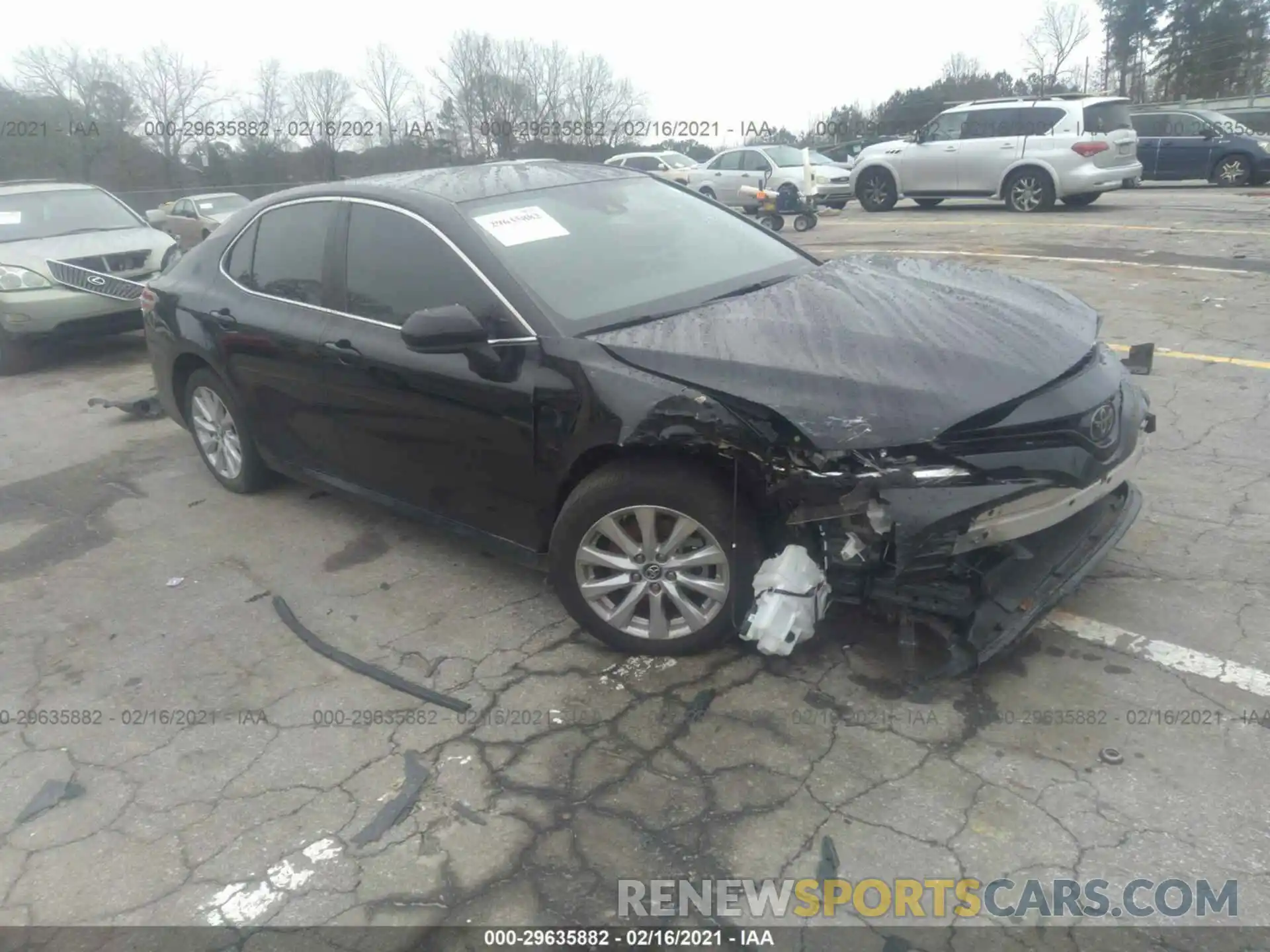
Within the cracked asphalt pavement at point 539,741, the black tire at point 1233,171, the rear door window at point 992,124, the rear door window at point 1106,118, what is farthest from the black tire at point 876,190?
the cracked asphalt pavement at point 539,741

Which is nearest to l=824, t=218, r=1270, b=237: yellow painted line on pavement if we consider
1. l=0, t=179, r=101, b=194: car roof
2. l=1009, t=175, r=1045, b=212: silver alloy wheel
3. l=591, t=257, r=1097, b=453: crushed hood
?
l=1009, t=175, r=1045, b=212: silver alloy wheel

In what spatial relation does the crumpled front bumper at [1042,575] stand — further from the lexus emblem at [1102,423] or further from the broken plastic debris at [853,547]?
the broken plastic debris at [853,547]

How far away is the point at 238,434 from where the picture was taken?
5055mm

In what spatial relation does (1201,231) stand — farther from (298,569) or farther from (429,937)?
(429,937)

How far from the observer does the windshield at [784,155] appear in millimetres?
18422

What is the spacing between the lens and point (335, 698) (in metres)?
3.40

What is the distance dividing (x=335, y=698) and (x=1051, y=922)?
2362 millimetres

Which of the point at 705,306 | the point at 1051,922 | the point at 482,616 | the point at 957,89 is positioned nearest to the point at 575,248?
the point at 705,306

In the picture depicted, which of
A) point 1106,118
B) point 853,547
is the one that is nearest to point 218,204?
point 1106,118

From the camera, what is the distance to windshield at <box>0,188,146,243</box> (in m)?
9.14

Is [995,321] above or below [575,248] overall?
below

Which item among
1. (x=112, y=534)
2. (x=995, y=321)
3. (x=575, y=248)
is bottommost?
(x=112, y=534)

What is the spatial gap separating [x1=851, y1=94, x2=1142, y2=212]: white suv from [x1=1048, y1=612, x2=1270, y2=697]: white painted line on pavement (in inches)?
492

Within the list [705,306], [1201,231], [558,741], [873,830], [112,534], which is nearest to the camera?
[873,830]
